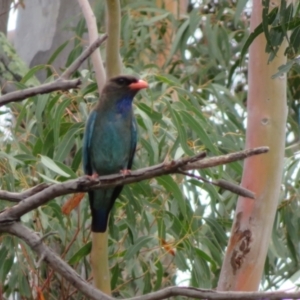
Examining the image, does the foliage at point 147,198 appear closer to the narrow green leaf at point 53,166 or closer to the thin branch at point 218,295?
the narrow green leaf at point 53,166

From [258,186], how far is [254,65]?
0.51 m

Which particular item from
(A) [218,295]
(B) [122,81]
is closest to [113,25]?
(B) [122,81]

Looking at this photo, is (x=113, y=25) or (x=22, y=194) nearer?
(x=22, y=194)

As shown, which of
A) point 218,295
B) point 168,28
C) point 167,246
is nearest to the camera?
point 218,295

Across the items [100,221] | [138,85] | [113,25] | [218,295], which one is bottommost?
[218,295]

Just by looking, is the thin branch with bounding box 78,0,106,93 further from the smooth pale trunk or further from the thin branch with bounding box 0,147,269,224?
the thin branch with bounding box 0,147,269,224

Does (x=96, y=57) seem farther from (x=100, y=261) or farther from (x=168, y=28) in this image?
(x=168, y=28)

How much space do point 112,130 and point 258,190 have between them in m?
0.63

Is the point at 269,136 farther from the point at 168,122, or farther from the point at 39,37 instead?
the point at 39,37

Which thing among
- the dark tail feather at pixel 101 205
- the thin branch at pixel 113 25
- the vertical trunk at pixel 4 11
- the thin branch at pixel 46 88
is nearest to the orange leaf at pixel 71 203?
the dark tail feather at pixel 101 205

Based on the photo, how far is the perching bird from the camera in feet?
10.7

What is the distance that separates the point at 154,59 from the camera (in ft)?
16.9

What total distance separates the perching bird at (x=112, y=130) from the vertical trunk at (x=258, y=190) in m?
0.46

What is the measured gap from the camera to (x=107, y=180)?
2.37 meters
